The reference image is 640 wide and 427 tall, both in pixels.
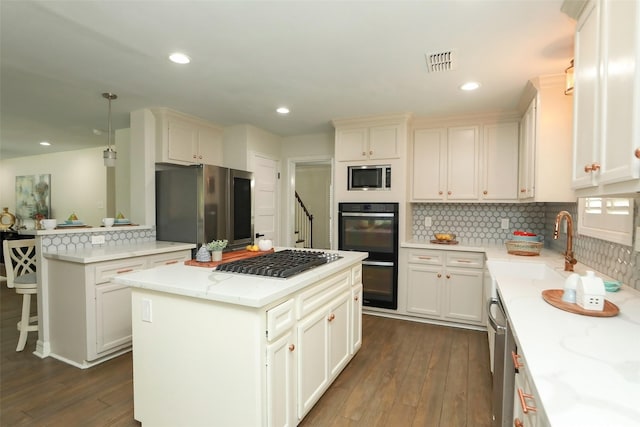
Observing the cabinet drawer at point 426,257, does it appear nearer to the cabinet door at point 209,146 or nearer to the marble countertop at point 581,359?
the marble countertop at point 581,359

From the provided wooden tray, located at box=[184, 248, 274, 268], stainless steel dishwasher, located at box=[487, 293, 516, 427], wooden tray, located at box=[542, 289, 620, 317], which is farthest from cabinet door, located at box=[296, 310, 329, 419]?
wooden tray, located at box=[542, 289, 620, 317]

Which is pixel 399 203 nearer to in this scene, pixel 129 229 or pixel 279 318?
pixel 279 318

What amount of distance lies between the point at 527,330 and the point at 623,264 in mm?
1140

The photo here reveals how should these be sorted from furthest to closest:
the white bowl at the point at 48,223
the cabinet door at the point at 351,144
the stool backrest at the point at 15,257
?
Result: 1. the cabinet door at the point at 351,144
2. the stool backrest at the point at 15,257
3. the white bowl at the point at 48,223

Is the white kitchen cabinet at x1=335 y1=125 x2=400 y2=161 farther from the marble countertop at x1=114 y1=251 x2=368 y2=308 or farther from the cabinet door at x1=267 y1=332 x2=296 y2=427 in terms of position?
the cabinet door at x1=267 y1=332 x2=296 y2=427

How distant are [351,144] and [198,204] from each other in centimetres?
192

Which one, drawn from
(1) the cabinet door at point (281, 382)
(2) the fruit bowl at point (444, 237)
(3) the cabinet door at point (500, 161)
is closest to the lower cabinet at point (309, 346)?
(1) the cabinet door at point (281, 382)

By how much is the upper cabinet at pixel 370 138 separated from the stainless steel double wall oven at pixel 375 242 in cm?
60

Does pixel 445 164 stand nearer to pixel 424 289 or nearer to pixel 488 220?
pixel 488 220

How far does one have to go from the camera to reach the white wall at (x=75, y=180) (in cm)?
600

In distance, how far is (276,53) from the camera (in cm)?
229

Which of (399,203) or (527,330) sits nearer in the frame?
(527,330)

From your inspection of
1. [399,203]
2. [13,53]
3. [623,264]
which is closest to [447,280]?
[399,203]

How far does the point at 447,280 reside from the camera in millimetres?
3592
